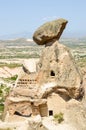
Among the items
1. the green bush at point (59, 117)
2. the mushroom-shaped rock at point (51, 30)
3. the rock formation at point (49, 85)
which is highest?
the mushroom-shaped rock at point (51, 30)

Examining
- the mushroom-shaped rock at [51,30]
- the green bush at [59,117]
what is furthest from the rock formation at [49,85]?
the green bush at [59,117]

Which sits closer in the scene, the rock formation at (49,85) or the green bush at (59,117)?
the green bush at (59,117)

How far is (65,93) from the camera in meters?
28.5

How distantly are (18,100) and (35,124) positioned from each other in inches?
218

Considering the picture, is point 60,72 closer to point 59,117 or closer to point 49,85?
point 49,85

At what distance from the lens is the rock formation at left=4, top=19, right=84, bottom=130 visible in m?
27.9

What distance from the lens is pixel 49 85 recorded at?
92.2 ft

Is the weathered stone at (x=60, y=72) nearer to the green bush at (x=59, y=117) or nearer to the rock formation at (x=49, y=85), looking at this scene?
the rock formation at (x=49, y=85)

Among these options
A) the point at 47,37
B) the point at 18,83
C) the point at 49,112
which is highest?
the point at 47,37

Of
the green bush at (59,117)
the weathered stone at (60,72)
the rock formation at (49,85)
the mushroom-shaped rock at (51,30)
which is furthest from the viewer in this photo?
the mushroom-shaped rock at (51,30)

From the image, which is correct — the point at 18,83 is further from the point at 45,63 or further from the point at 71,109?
the point at 71,109

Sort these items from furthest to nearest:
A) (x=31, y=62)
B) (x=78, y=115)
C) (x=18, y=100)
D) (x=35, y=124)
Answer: (x=31, y=62) → (x=18, y=100) → (x=78, y=115) → (x=35, y=124)

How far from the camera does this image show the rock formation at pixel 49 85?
27906 millimetres

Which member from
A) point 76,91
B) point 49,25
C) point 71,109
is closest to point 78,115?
point 71,109
